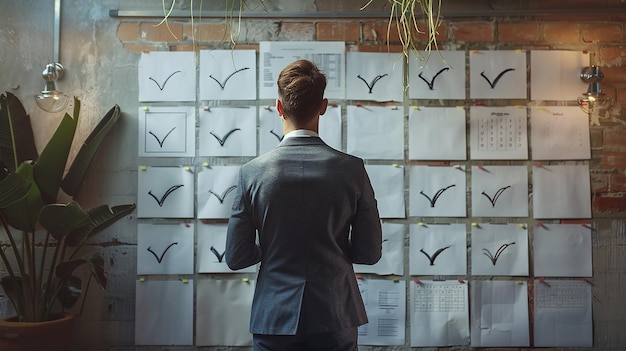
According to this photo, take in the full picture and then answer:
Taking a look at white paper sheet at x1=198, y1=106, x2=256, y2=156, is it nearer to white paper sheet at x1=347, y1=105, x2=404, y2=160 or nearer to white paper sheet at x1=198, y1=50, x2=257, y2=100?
white paper sheet at x1=198, y1=50, x2=257, y2=100

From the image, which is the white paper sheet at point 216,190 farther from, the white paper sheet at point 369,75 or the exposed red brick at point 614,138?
the exposed red brick at point 614,138

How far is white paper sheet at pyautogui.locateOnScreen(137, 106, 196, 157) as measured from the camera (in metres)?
3.22

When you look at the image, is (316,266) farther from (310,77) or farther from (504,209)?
(504,209)

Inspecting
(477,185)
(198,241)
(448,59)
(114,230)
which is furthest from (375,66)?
(114,230)

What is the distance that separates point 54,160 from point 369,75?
1.50 m

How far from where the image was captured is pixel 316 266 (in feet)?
5.23

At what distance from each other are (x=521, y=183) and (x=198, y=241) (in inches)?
62.2

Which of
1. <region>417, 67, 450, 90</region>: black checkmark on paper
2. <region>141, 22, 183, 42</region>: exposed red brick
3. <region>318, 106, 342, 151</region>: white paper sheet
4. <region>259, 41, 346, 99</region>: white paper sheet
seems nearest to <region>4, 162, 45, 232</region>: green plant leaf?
<region>141, 22, 183, 42</region>: exposed red brick

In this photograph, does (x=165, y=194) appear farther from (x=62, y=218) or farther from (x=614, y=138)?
(x=614, y=138)

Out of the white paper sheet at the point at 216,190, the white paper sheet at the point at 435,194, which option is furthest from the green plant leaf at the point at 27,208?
the white paper sheet at the point at 435,194

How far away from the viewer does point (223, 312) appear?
125 inches

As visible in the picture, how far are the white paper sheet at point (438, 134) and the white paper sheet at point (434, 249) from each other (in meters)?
0.35

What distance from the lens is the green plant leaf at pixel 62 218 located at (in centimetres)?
271

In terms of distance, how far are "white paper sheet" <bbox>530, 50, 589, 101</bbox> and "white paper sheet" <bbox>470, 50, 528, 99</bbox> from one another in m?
0.06
